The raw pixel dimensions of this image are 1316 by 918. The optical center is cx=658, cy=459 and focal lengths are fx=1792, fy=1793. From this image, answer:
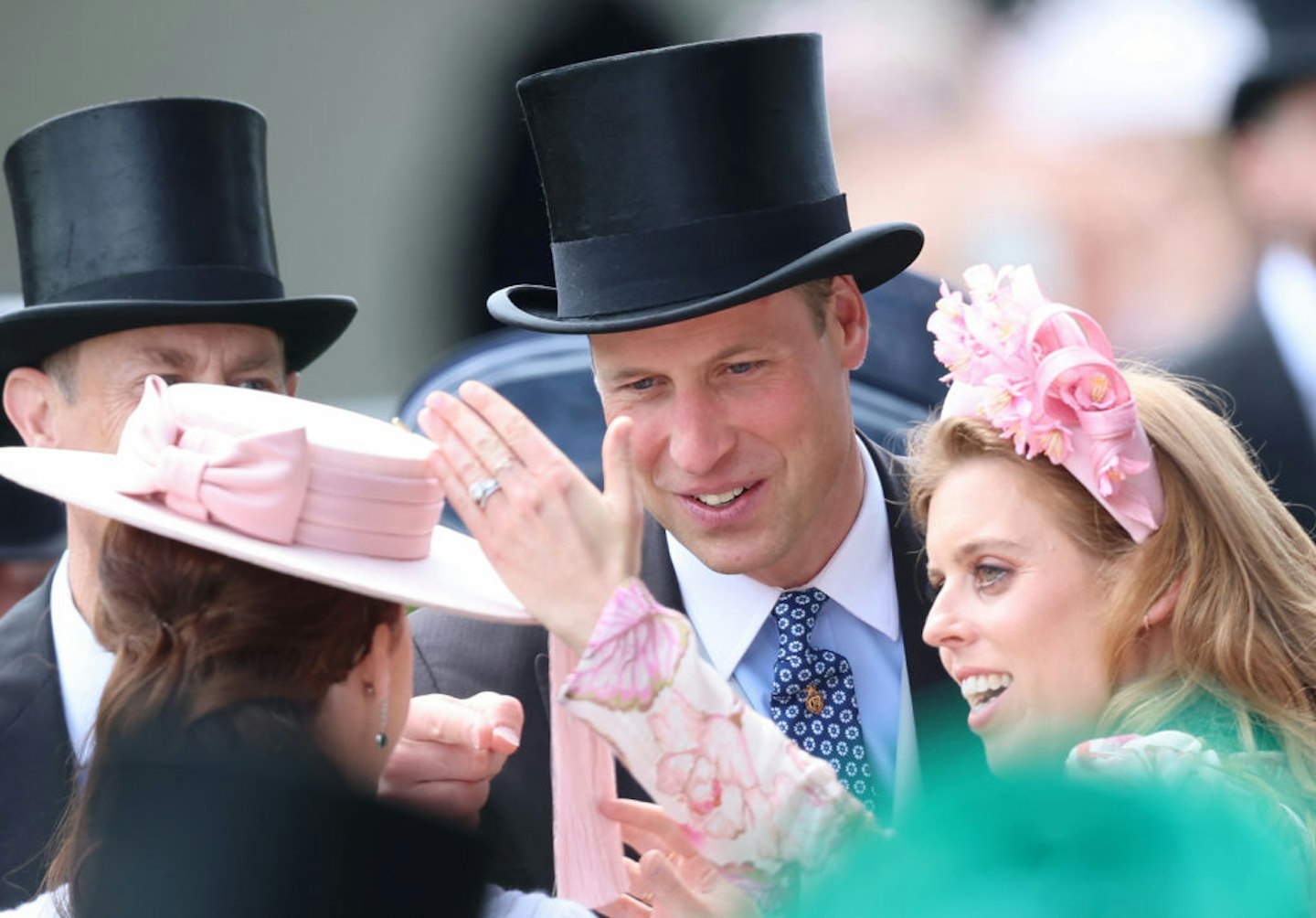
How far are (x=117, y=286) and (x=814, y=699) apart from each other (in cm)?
166

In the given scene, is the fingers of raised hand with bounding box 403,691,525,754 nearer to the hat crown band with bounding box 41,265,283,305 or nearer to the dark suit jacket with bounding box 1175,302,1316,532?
the hat crown band with bounding box 41,265,283,305

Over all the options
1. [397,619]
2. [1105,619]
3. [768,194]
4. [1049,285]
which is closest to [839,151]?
[1049,285]

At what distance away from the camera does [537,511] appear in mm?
2143

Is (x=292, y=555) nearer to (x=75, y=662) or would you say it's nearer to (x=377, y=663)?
(x=377, y=663)

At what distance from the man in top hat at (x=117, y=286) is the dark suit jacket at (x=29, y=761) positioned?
0.01m

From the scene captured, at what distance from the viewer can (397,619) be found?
2.30 meters

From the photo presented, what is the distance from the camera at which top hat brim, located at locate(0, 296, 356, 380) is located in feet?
11.6

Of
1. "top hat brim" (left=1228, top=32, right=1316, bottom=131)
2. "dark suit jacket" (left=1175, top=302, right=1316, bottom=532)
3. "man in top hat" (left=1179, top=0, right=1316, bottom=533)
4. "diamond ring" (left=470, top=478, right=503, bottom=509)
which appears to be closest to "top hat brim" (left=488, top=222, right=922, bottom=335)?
"diamond ring" (left=470, top=478, right=503, bottom=509)

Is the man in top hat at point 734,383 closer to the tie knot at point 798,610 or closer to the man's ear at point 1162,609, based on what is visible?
the tie knot at point 798,610

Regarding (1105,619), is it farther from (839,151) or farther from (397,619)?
(839,151)

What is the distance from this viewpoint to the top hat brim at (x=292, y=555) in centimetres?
213

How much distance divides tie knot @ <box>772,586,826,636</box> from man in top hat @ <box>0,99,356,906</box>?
4.10 ft

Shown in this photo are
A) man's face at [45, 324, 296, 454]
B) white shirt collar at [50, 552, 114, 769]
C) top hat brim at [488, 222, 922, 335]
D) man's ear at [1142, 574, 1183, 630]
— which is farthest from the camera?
man's face at [45, 324, 296, 454]

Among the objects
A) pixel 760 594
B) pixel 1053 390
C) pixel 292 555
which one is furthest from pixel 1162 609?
pixel 292 555
